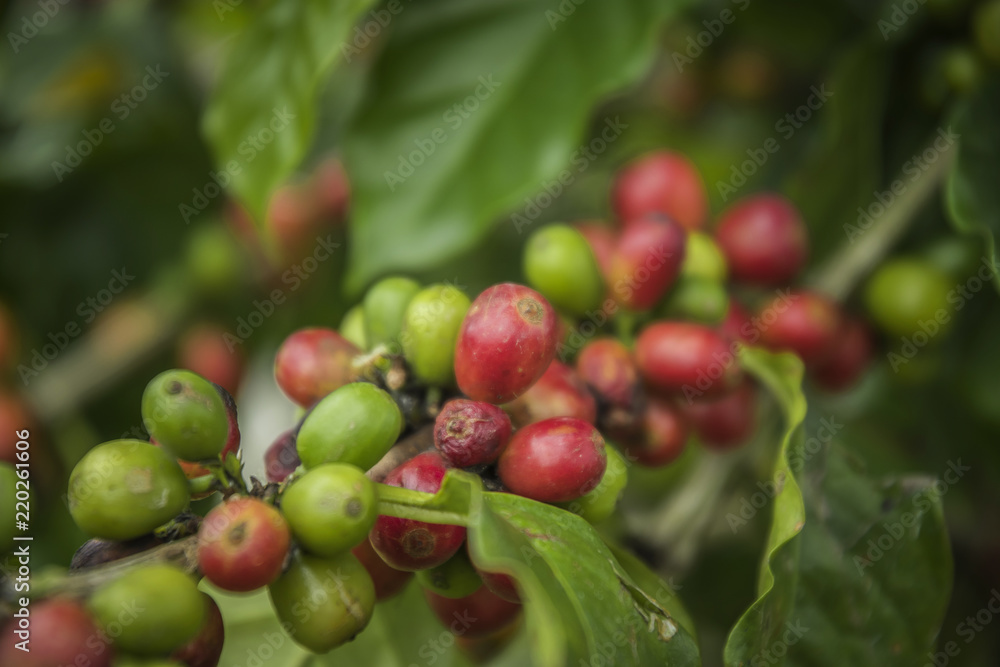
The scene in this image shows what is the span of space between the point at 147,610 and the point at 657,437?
2.39ft

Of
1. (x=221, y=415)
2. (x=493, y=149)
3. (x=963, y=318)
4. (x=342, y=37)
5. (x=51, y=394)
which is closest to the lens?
(x=221, y=415)

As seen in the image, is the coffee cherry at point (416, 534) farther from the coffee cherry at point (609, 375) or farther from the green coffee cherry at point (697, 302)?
the green coffee cherry at point (697, 302)

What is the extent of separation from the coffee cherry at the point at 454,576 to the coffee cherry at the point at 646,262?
49 centimetres

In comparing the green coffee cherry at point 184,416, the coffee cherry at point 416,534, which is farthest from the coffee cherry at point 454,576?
the green coffee cherry at point 184,416

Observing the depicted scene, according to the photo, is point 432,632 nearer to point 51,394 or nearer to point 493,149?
point 493,149

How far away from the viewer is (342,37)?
1.33 m

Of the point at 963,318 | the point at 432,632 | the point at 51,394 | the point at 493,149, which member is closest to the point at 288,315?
the point at 51,394

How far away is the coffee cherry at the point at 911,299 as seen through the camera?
4.66 feet

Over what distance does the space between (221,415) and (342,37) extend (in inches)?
29.1
